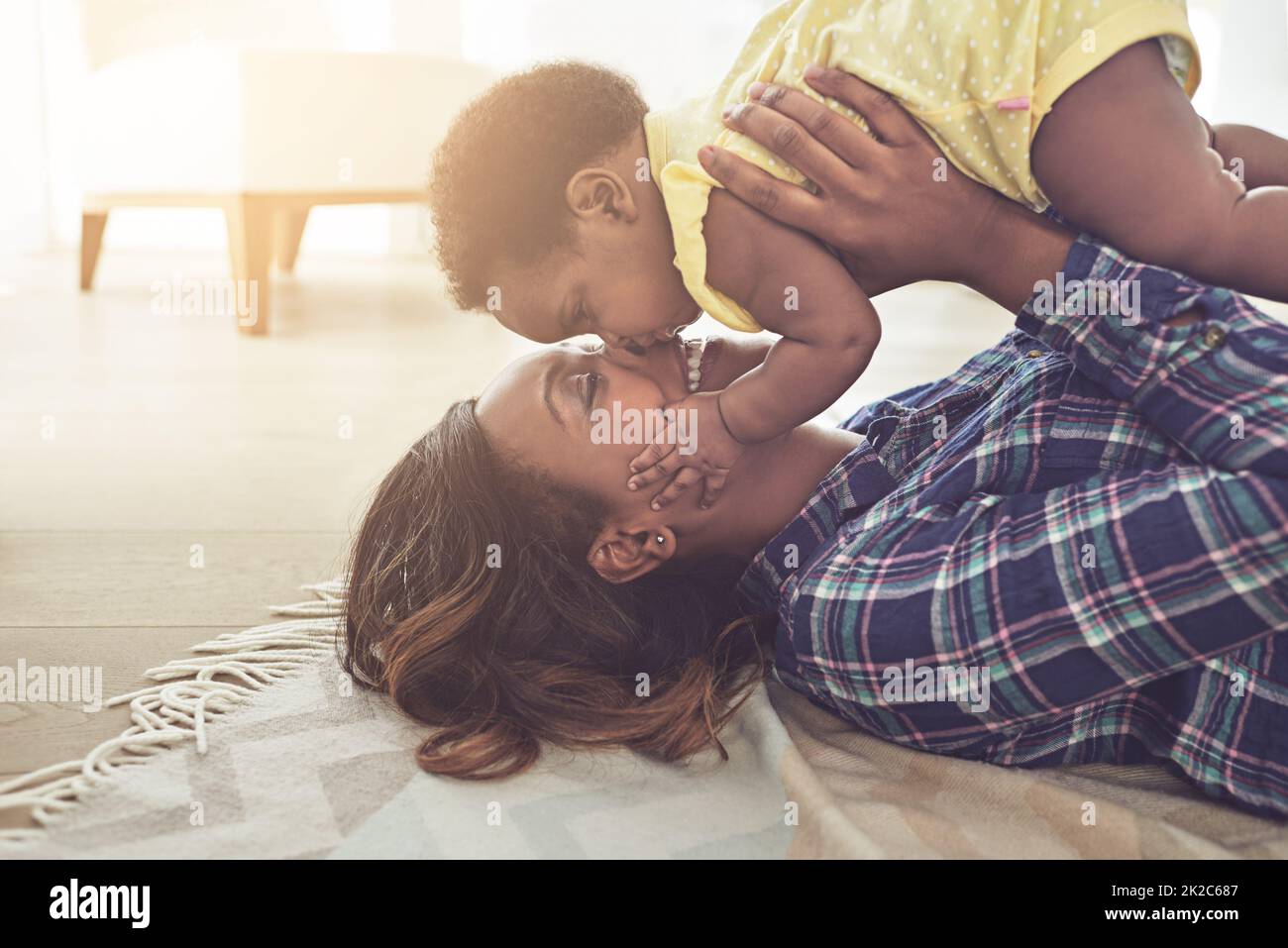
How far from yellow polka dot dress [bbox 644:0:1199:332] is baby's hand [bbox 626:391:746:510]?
0.09 meters

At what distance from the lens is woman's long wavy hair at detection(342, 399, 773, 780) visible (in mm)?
1045

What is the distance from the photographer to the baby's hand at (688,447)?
1062 mm

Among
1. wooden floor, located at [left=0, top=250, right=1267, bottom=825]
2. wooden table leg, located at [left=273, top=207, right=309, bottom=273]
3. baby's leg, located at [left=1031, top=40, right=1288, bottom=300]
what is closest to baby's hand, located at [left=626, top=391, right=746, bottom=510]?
baby's leg, located at [left=1031, top=40, right=1288, bottom=300]

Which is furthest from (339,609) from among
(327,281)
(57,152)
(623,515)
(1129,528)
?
(57,152)

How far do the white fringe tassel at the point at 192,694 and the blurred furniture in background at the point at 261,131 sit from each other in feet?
6.21

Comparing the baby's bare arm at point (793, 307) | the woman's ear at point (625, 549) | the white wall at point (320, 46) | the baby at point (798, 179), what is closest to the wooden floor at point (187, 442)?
the woman's ear at point (625, 549)

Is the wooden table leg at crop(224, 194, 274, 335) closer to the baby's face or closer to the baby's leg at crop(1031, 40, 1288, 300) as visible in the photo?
the baby's face

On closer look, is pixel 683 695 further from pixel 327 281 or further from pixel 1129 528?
pixel 327 281

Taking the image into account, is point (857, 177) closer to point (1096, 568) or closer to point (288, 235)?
point (1096, 568)

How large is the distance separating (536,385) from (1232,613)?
2.02 ft

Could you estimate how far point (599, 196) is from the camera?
3.47ft

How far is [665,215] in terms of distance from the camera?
3.52 ft

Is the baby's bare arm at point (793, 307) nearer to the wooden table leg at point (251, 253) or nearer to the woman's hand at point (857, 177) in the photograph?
the woman's hand at point (857, 177)

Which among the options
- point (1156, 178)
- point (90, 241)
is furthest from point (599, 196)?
point (90, 241)
